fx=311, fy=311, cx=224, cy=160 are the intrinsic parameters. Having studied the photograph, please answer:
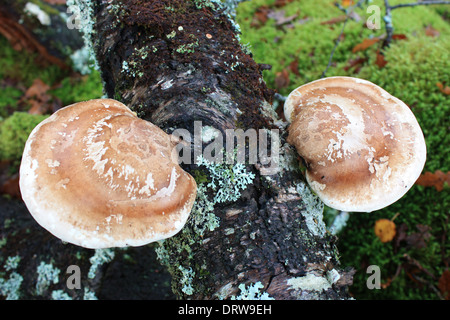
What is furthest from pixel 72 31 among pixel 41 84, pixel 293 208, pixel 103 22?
pixel 293 208

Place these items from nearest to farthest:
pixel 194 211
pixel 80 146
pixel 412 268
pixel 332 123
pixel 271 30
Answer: pixel 80 146
pixel 194 211
pixel 332 123
pixel 412 268
pixel 271 30

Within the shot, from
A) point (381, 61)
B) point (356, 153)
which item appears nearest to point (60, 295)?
point (356, 153)

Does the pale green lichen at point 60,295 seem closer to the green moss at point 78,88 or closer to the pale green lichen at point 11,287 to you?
the pale green lichen at point 11,287

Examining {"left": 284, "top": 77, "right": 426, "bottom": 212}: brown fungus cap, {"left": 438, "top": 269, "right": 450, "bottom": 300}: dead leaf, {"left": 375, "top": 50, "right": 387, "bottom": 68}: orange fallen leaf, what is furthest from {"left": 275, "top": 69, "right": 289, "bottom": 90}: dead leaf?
{"left": 438, "top": 269, "right": 450, "bottom": 300}: dead leaf

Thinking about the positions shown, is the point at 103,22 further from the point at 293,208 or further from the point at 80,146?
the point at 293,208

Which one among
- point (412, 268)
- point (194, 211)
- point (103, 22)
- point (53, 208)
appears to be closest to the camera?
point (53, 208)

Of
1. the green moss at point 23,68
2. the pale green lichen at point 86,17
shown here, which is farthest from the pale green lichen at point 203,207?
the green moss at point 23,68

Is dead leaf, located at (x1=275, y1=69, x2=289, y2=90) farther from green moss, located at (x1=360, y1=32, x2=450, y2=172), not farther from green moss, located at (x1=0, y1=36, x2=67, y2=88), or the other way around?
green moss, located at (x1=0, y1=36, x2=67, y2=88)
